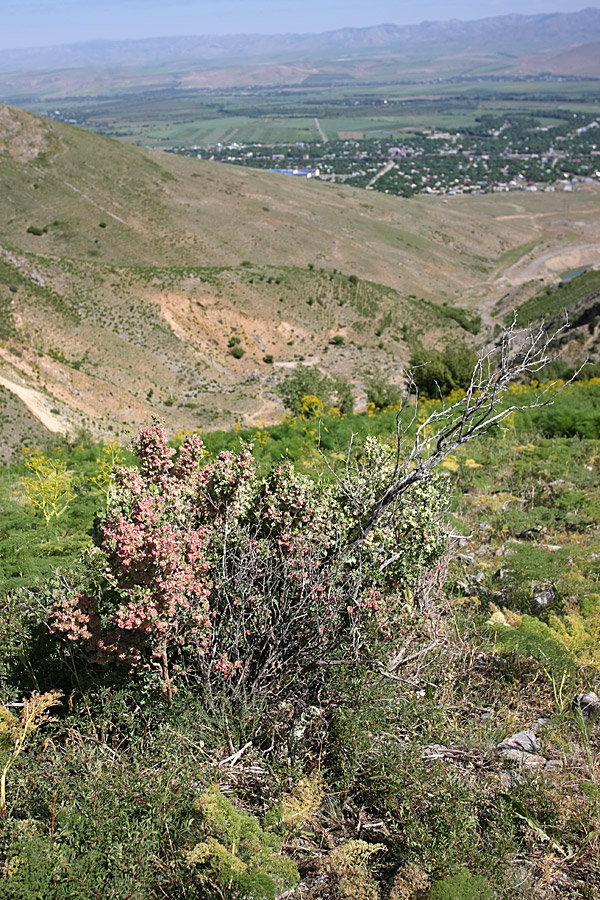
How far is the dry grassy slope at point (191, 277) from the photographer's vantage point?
30797 mm

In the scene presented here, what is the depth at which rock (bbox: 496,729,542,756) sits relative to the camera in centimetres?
437

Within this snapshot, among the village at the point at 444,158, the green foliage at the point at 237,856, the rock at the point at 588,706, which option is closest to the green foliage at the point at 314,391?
the rock at the point at 588,706

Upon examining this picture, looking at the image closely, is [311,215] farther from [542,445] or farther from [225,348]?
[542,445]

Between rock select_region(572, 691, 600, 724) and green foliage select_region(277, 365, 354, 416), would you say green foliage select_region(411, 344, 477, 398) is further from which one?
rock select_region(572, 691, 600, 724)

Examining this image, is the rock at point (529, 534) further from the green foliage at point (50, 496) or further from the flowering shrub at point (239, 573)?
the green foliage at point (50, 496)

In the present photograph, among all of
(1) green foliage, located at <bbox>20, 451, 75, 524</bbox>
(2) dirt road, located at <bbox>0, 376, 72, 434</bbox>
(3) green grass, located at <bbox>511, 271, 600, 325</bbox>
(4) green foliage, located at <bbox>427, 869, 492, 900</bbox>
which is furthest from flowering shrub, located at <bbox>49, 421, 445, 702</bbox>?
(3) green grass, located at <bbox>511, 271, 600, 325</bbox>

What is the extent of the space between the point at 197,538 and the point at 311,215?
2691 inches

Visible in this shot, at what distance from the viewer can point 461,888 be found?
324cm

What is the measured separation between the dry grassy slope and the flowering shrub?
62.3ft

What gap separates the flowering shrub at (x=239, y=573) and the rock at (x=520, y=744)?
1.03 m

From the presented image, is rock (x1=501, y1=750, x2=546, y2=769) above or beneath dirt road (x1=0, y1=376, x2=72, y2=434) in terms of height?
above

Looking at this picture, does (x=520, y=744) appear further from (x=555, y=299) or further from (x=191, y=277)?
(x=555, y=299)

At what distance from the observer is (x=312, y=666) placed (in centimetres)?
450

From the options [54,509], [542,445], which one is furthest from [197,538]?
[542,445]
